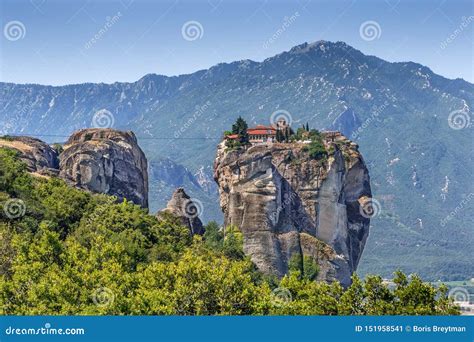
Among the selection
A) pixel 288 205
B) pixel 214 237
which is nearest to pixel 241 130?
pixel 288 205

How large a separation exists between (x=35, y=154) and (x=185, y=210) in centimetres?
1784

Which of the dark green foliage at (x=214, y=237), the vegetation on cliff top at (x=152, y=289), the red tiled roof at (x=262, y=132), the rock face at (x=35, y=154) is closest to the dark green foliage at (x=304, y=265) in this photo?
the dark green foliage at (x=214, y=237)

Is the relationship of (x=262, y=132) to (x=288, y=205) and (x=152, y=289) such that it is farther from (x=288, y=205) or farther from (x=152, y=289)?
(x=152, y=289)

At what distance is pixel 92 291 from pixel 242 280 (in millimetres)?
8382

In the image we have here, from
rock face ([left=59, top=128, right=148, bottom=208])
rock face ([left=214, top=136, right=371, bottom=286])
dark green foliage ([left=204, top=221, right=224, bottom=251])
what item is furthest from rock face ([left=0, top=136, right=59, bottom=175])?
rock face ([left=214, top=136, right=371, bottom=286])

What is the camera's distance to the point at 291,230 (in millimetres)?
102938

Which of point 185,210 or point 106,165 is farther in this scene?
point 106,165

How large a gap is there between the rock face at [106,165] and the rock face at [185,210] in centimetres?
624

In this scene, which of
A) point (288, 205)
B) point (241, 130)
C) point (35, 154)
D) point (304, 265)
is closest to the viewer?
point (35, 154)

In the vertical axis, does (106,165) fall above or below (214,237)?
above

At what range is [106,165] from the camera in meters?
97.2

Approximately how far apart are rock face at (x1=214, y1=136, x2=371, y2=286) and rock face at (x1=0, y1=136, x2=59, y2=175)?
1951 cm

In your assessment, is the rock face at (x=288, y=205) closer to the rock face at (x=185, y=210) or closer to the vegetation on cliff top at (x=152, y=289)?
the rock face at (x=185, y=210)

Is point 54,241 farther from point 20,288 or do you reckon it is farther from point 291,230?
point 291,230
